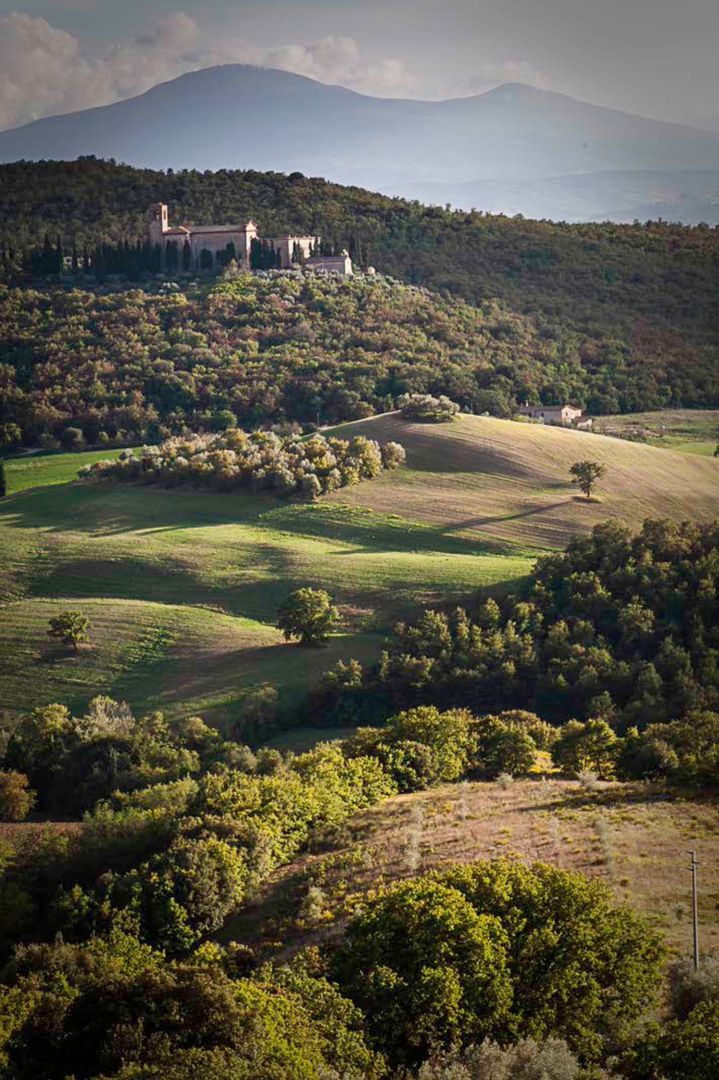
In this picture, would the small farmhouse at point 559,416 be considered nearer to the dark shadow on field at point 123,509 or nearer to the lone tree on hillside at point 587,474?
the lone tree on hillside at point 587,474

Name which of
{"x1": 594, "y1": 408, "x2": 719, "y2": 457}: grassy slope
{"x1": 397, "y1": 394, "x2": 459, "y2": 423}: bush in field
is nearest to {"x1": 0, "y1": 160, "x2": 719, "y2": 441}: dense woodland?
{"x1": 594, "y1": 408, "x2": 719, "y2": 457}: grassy slope

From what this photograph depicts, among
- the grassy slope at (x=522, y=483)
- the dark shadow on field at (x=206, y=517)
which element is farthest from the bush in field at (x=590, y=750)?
the grassy slope at (x=522, y=483)

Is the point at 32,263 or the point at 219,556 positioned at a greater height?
the point at 32,263

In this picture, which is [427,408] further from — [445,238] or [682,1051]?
[682,1051]

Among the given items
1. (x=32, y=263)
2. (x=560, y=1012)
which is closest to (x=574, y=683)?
(x=560, y=1012)

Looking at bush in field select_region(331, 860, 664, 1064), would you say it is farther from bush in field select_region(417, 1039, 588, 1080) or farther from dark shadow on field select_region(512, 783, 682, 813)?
dark shadow on field select_region(512, 783, 682, 813)

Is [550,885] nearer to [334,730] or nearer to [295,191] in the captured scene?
[334,730]

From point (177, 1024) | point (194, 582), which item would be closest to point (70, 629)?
point (194, 582)
